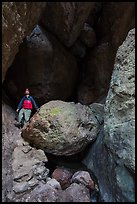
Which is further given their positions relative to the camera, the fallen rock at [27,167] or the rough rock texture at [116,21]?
the rough rock texture at [116,21]

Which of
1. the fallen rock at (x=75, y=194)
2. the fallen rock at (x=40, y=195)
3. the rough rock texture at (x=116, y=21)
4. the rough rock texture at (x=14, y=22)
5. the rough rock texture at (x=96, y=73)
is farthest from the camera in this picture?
the rough rock texture at (x=96, y=73)

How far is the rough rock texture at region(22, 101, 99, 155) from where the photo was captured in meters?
7.46

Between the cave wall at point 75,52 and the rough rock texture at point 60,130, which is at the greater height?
the cave wall at point 75,52

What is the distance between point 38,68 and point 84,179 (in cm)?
734

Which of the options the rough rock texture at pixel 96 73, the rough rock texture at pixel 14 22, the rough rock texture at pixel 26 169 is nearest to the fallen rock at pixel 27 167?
the rough rock texture at pixel 26 169

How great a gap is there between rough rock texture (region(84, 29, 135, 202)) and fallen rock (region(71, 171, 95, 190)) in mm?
237

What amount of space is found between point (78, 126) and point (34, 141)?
1.42m

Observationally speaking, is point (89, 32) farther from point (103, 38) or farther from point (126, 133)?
point (126, 133)

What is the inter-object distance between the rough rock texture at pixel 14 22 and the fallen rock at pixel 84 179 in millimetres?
4048

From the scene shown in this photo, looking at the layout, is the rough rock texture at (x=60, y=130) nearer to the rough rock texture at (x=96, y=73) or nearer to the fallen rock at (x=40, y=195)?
the fallen rock at (x=40, y=195)

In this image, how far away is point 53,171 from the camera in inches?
295

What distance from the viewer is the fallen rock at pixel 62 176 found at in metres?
6.97

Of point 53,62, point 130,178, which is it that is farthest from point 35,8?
point 130,178

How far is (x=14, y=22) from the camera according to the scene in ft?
25.6
